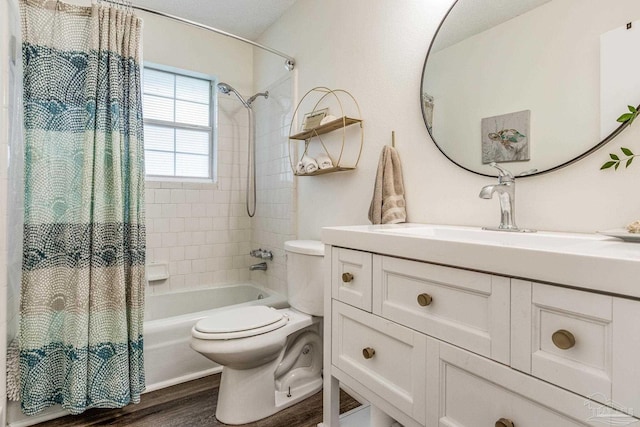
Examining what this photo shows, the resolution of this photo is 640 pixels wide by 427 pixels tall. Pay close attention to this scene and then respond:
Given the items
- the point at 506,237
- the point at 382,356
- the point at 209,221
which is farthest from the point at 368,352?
the point at 209,221

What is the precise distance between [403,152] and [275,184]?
4.39 feet

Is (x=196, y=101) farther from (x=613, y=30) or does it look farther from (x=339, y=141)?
(x=613, y=30)

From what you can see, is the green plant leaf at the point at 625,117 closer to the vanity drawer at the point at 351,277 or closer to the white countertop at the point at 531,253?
the white countertop at the point at 531,253

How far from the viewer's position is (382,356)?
112cm

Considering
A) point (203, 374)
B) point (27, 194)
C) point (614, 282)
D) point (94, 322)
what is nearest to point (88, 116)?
point (27, 194)

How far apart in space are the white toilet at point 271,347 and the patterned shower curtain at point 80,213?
0.45 meters

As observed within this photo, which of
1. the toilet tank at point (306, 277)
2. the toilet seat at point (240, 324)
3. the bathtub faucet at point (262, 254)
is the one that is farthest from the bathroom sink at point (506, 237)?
the bathtub faucet at point (262, 254)

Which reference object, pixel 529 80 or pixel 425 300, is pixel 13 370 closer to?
pixel 425 300

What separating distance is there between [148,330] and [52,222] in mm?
749

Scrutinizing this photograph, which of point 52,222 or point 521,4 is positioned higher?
point 521,4

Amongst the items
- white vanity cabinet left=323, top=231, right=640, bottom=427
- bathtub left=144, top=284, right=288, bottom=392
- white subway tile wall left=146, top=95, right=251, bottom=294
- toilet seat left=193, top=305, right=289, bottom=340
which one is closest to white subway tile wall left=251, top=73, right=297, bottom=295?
white subway tile wall left=146, top=95, right=251, bottom=294

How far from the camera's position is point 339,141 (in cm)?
206

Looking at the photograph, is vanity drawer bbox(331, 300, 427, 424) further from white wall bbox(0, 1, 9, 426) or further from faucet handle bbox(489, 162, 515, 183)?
white wall bbox(0, 1, 9, 426)

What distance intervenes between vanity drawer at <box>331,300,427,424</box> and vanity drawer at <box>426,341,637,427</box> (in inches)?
1.8
